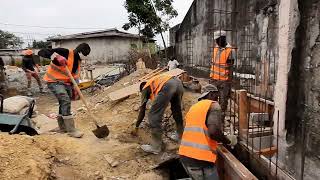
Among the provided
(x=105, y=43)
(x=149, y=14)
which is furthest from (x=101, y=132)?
(x=105, y=43)

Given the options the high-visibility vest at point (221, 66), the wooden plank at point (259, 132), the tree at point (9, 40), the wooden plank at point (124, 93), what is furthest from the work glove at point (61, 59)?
the tree at point (9, 40)

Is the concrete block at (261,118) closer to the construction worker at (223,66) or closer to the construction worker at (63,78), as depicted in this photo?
the construction worker at (223,66)

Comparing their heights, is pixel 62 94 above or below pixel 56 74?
below

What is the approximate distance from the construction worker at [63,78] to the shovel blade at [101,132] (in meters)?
0.32

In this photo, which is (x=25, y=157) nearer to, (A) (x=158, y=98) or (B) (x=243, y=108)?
(A) (x=158, y=98)

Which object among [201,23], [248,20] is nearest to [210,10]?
[201,23]

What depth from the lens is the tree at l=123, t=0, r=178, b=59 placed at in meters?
17.5

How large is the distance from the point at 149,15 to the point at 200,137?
15.3m

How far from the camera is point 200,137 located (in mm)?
3307

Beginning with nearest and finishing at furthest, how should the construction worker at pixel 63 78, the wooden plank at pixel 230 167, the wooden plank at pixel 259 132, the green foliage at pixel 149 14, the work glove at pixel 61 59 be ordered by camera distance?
the wooden plank at pixel 230 167, the wooden plank at pixel 259 132, the work glove at pixel 61 59, the construction worker at pixel 63 78, the green foliage at pixel 149 14

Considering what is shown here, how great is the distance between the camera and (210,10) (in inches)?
385

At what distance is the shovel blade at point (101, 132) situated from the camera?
5318 millimetres

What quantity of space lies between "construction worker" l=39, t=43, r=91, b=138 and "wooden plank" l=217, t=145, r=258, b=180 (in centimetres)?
260

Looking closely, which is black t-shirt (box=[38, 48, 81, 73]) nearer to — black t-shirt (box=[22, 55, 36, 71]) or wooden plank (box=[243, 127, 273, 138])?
wooden plank (box=[243, 127, 273, 138])
